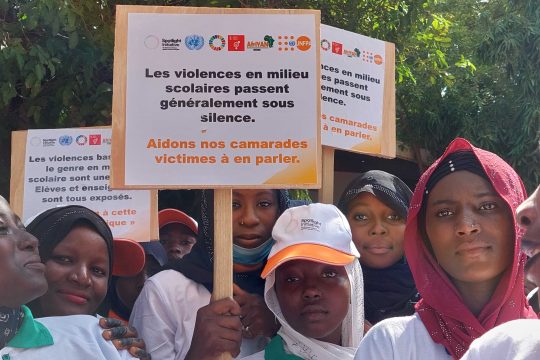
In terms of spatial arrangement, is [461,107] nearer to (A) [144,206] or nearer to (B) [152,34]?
(A) [144,206]

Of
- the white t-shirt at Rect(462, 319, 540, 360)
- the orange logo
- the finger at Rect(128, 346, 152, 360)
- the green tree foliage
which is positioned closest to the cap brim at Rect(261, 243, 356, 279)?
the finger at Rect(128, 346, 152, 360)

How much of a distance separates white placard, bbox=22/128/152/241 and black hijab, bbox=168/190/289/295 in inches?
28.9

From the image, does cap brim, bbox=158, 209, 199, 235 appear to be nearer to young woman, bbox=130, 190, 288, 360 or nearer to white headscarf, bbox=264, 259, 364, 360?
young woman, bbox=130, 190, 288, 360

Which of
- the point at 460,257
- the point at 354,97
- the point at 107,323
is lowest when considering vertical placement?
the point at 107,323

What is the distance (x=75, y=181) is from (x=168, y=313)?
1.24 meters

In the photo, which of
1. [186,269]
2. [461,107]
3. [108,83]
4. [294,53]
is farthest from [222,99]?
[461,107]

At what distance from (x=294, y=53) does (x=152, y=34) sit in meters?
0.53

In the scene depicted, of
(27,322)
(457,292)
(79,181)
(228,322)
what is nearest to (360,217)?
(228,322)

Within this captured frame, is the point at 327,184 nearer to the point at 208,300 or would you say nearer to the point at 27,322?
the point at 208,300

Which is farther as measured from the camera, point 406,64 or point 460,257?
point 406,64

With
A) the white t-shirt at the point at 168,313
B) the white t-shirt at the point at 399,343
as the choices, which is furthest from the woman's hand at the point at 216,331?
the white t-shirt at the point at 399,343

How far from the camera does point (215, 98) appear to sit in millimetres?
3088

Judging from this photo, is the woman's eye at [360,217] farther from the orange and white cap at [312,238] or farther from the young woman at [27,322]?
the young woman at [27,322]

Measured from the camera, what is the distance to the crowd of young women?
8.18ft
